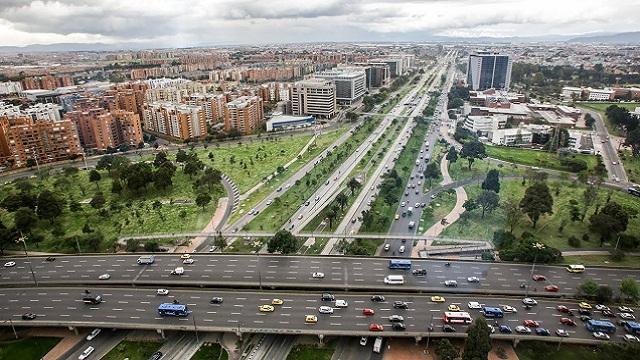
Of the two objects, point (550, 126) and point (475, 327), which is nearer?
point (475, 327)

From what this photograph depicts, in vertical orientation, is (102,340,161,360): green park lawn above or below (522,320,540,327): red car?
below

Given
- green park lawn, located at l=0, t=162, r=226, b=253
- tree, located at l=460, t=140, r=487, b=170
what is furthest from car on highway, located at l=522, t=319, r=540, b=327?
tree, located at l=460, t=140, r=487, b=170

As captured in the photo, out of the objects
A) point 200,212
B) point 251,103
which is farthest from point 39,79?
point 200,212

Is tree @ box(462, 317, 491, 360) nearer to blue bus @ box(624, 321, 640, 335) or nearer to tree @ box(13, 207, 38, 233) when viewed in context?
blue bus @ box(624, 321, 640, 335)

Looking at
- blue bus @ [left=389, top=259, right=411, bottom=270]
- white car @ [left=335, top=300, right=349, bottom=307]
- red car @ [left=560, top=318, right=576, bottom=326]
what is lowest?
red car @ [left=560, top=318, right=576, bottom=326]

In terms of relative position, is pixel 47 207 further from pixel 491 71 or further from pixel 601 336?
pixel 491 71

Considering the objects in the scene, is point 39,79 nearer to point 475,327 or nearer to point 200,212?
point 200,212
